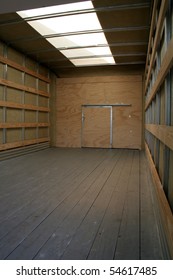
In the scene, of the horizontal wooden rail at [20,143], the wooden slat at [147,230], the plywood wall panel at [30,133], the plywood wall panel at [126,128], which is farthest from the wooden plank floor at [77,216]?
the plywood wall panel at [126,128]

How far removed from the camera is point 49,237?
6.09ft

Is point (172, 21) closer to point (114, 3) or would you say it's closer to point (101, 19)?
point (114, 3)

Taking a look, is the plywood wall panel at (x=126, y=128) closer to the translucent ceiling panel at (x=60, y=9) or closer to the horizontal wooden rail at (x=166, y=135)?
the translucent ceiling panel at (x=60, y=9)

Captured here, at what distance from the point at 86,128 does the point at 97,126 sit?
1.35 ft

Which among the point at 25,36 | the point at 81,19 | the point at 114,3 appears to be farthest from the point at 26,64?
the point at 114,3

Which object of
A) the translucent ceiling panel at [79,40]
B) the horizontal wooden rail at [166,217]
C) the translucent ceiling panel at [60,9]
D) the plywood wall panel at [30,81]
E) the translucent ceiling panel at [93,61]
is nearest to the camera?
the horizontal wooden rail at [166,217]

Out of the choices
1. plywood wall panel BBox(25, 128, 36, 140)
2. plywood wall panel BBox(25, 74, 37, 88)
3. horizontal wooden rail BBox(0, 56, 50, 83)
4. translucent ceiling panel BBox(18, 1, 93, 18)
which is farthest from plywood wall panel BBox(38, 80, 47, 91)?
translucent ceiling panel BBox(18, 1, 93, 18)

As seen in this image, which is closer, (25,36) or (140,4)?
(140,4)

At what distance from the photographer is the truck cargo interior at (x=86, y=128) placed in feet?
5.97

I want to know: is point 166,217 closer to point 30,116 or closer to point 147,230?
point 147,230

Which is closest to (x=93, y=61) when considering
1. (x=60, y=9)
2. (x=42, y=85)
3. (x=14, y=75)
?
(x=42, y=85)

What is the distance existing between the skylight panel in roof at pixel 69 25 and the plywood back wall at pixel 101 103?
1847 millimetres

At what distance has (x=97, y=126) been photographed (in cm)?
839
